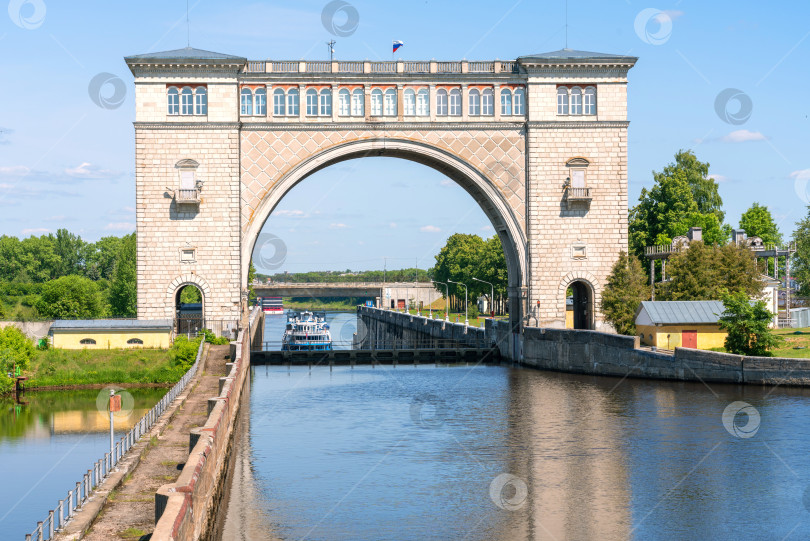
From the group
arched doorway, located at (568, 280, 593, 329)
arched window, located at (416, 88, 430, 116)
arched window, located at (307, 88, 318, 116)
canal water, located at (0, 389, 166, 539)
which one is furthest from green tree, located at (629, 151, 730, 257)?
canal water, located at (0, 389, 166, 539)

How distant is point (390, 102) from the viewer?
5069 cm

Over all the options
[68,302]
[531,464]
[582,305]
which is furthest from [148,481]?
[68,302]

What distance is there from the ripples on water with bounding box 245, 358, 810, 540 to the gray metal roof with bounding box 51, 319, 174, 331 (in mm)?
9681

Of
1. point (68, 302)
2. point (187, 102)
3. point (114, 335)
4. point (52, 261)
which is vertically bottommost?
point (114, 335)

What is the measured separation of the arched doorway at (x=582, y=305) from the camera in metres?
51.9

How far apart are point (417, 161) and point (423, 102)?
376cm

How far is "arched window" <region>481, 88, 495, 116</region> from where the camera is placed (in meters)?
51.0

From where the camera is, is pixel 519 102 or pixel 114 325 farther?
pixel 519 102

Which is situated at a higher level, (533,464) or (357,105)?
(357,105)

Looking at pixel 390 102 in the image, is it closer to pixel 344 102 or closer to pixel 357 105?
pixel 357 105

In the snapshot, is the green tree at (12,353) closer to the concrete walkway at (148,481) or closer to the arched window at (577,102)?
the concrete walkway at (148,481)

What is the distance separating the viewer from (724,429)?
98.5ft

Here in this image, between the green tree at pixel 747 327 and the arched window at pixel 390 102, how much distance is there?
20198mm

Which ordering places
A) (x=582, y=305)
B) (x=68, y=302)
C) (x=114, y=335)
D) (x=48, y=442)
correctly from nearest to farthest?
(x=48, y=442)
(x=114, y=335)
(x=582, y=305)
(x=68, y=302)
